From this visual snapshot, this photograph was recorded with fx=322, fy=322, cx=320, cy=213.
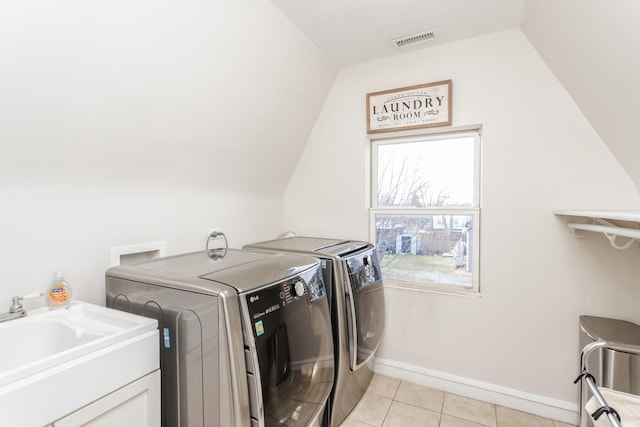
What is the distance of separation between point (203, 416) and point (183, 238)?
1113 millimetres

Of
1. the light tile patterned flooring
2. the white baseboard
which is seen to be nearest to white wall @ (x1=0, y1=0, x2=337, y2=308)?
the light tile patterned flooring

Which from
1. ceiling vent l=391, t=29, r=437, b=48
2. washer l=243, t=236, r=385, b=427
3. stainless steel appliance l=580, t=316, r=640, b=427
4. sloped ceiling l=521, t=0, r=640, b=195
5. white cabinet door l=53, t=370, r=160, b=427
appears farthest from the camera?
ceiling vent l=391, t=29, r=437, b=48

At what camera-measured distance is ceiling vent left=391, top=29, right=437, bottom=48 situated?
2.12 meters

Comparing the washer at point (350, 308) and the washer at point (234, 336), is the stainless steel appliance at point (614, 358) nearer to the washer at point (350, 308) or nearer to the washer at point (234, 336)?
the washer at point (350, 308)

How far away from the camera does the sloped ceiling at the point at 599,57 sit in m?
1.26

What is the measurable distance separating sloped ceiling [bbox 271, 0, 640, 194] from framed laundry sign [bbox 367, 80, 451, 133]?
295mm

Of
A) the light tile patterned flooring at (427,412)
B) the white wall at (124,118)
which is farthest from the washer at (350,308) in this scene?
the white wall at (124,118)

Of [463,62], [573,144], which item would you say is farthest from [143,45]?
[573,144]

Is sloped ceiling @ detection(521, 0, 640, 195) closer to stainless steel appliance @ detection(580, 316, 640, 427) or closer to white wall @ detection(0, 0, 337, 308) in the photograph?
stainless steel appliance @ detection(580, 316, 640, 427)

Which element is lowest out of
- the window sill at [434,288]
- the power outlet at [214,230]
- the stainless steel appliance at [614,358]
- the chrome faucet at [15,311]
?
the stainless steel appliance at [614,358]

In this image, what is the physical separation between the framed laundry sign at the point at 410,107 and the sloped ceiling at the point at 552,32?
295 millimetres

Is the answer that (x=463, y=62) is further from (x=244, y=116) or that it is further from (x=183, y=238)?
(x=183, y=238)

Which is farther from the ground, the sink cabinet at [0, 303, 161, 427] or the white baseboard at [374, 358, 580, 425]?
the sink cabinet at [0, 303, 161, 427]

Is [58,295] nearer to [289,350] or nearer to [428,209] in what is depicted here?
[289,350]
